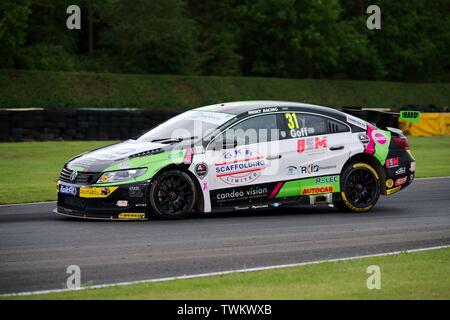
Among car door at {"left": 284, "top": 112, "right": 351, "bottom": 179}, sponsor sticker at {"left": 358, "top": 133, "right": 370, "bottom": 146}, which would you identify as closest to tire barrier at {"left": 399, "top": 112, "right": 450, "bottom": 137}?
sponsor sticker at {"left": 358, "top": 133, "right": 370, "bottom": 146}

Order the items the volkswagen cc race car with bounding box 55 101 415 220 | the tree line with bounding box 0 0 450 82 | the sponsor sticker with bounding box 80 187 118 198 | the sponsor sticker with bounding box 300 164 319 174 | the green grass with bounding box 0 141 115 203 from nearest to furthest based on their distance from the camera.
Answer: the sponsor sticker with bounding box 80 187 118 198, the volkswagen cc race car with bounding box 55 101 415 220, the sponsor sticker with bounding box 300 164 319 174, the green grass with bounding box 0 141 115 203, the tree line with bounding box 0 0 450 82

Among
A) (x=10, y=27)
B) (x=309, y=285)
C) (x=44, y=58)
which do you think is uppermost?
(x=10, y=27)

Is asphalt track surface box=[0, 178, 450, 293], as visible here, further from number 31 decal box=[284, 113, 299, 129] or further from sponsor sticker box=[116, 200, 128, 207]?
number 31 decal box=[284, 113, 299, 129]

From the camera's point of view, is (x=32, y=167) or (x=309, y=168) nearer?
(x=309, y=168)

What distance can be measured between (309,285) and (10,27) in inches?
1341

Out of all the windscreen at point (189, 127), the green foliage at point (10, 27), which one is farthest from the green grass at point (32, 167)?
the green foliage at point (10, 27)

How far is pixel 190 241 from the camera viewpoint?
9.91m

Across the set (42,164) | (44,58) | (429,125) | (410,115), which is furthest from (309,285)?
(44,58)

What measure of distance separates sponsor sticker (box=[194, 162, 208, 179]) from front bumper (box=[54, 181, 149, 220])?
0.68 m

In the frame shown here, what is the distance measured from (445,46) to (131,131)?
38.0m

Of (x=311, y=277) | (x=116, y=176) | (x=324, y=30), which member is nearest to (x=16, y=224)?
(x=116, y=176)

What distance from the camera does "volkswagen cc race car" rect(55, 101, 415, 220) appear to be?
11.3m

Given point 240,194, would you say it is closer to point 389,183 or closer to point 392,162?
point 389,183

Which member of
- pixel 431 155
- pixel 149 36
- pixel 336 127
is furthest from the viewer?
pixel 149 36
